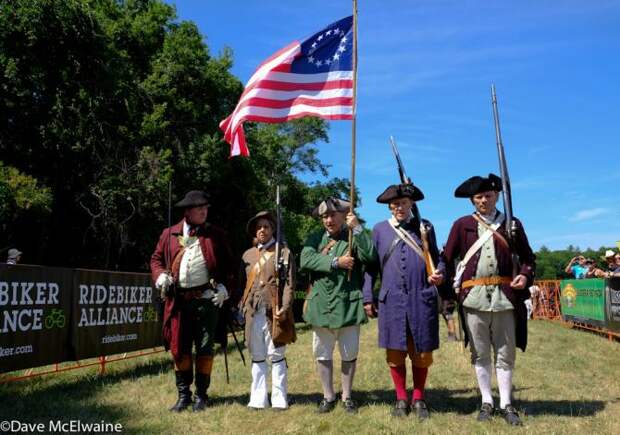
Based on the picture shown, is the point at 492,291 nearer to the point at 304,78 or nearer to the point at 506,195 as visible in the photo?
the point at 506,195

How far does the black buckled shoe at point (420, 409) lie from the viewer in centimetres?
541

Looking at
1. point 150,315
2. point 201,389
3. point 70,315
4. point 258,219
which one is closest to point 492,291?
point 258,219

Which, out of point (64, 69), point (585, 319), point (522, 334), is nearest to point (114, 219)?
point (64, 69)

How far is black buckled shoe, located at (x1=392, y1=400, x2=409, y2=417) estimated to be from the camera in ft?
18.0

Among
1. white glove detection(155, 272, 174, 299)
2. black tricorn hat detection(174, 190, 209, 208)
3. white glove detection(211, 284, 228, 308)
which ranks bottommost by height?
white glove detection(211, 284, 228, 308)

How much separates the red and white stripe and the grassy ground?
319 cm

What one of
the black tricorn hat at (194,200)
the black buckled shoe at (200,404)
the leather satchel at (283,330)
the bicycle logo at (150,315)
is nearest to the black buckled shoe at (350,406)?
the leather satchel at (283,330)

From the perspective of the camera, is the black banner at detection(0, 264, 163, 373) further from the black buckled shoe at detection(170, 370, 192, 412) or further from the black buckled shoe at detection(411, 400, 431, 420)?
the black buckled shoe at detection(411, 400, 431, 420)

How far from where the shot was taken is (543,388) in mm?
6969

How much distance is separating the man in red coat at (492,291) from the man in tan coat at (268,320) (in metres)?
1.77

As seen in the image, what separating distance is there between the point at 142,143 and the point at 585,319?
1731 centimetres

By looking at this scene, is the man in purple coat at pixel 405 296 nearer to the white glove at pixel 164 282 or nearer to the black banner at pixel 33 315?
the white glove at pixel 164 282

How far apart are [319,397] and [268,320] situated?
3.86ft

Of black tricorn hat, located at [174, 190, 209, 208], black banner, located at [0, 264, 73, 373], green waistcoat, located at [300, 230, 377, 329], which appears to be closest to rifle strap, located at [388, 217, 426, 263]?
green waistcoat, located at [300, 230, 377, 329]
